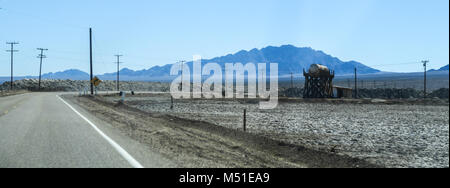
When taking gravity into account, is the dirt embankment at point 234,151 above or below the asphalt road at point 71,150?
below

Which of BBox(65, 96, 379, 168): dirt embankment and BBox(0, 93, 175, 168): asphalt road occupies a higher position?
BBox(0, 93, 175, 168): asphalt road

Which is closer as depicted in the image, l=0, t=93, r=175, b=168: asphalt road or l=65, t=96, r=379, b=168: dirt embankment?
l=0, t=93, r=175, b=168: asphalt road

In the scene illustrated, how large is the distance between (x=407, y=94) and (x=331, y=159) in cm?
5614

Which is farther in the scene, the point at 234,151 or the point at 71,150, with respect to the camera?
the point at 234,151

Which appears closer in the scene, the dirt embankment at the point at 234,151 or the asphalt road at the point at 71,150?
the asphalt road at the point at 71,150

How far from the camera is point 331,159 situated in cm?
919

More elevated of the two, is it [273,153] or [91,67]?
[91,67]

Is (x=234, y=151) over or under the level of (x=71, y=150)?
under
